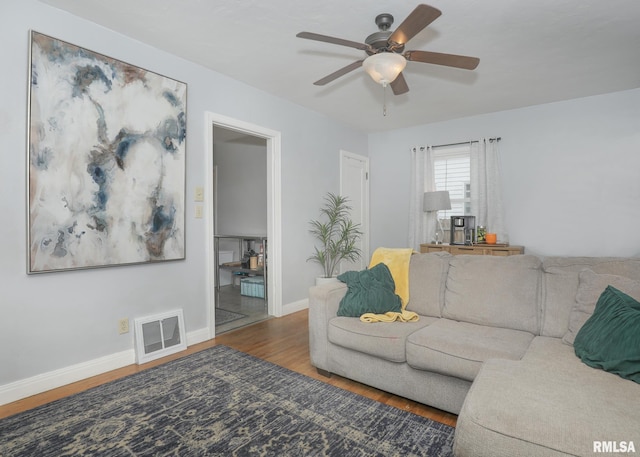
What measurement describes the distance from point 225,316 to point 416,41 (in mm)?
3461

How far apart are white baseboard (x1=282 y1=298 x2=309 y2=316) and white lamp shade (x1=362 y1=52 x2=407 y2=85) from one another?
2.87 meters

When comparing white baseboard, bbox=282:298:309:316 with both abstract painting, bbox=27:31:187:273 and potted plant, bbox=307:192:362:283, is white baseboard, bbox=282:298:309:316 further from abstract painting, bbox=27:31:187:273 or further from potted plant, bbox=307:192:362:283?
abstract painting, bbox=27:31:187:273

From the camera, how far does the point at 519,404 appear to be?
1.29 metres

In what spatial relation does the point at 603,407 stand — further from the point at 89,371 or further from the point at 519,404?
the point at 89,371

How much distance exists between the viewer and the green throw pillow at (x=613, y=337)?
4.91 feet

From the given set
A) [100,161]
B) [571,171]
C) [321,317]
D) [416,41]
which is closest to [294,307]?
[321,317]

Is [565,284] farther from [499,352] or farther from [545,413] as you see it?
[545,413]

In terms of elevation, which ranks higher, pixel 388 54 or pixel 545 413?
pixel 388 54

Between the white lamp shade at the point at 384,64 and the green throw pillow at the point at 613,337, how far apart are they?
1794 millimetres

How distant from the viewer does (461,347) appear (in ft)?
6.34

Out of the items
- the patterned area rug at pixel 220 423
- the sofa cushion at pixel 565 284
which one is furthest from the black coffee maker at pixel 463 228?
the patterned area rug at pixel 220 423

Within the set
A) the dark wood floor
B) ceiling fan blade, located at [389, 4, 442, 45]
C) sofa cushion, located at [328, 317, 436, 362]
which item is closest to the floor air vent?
the dark wood floor

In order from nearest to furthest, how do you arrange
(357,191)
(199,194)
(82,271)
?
1. (82,271)
2. (199,194)
3. (357,191)

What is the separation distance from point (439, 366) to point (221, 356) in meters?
1.81
